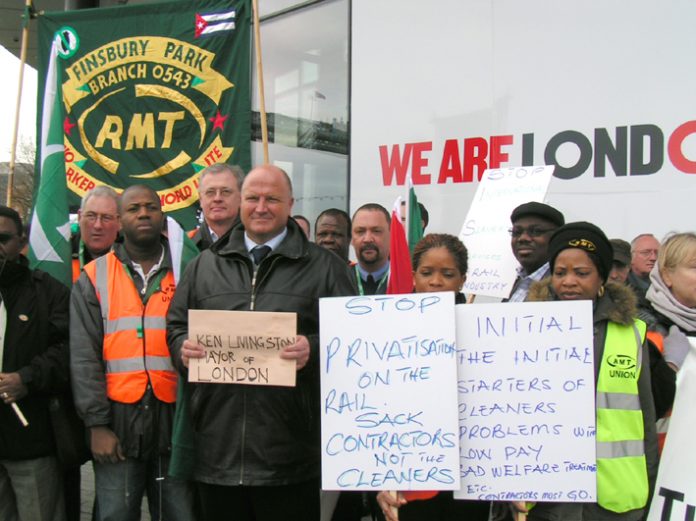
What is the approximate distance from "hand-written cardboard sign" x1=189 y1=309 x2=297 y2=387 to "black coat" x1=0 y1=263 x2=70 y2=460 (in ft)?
3.31

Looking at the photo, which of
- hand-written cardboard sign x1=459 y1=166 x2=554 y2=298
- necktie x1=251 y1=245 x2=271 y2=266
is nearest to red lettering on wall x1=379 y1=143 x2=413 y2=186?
hand-written cardboard sign x1=459 y1=166 x2=554 y2=298

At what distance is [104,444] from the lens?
2.93m

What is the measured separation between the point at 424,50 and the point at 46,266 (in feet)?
12.7

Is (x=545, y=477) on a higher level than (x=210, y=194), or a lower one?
lower

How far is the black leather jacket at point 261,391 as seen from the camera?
258cm

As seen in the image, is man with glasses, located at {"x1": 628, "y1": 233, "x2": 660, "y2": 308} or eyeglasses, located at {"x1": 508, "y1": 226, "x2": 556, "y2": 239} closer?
eyeglasses, located at {"x1": 508, "y1": 226, "x2": 556, "y2": 239}

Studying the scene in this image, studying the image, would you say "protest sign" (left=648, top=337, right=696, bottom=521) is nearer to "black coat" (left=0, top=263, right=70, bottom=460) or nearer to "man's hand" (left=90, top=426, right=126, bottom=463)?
"man's hand" (left=90, top=426, right=126, bottom=463)

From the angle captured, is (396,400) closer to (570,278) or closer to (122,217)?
(570,278)

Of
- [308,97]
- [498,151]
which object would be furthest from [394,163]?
[308,97]

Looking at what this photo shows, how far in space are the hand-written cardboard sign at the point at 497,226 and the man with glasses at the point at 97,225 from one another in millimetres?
2035

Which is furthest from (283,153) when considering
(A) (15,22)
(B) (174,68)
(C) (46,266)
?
(A) (15,22)

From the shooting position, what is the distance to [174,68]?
682 cm

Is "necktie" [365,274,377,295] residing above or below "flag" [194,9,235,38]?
below

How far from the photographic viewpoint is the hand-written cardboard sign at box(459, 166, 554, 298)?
3.66 m
